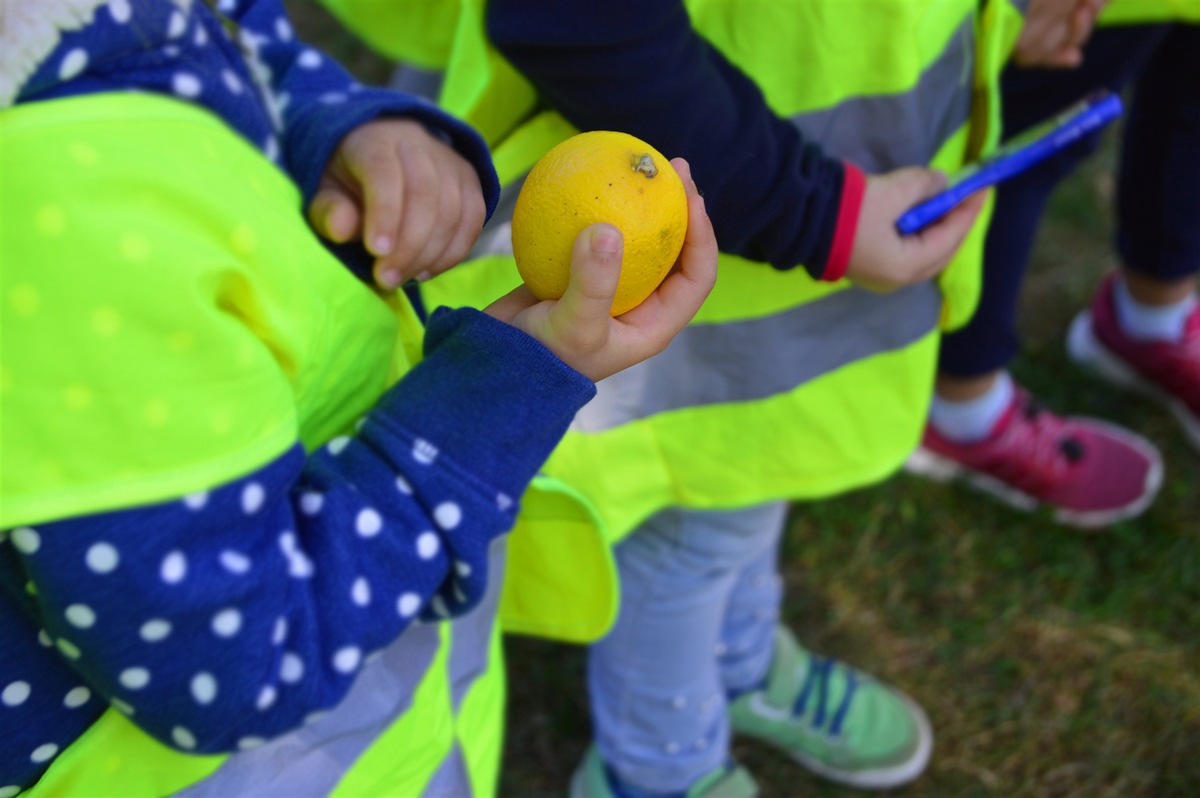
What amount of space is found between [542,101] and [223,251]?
0.31 m

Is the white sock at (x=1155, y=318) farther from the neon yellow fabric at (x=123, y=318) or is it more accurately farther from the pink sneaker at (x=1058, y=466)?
the neon yellow fabric at (x=123, y=318)

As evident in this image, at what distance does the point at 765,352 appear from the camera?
809 millimetres

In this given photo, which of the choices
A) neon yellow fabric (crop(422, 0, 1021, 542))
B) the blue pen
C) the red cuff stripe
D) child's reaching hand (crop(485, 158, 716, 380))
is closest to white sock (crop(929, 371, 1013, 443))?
neon yellow fabric (crop(422, 0, 1021, 542))

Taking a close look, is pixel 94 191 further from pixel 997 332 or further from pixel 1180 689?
pixel 1180 689

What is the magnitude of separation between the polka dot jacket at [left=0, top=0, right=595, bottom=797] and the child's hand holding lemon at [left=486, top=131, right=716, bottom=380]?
3cm

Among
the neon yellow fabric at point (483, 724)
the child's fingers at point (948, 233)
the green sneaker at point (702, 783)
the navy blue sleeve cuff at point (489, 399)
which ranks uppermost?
the navy blue sleeve cuff at point (489, 399)

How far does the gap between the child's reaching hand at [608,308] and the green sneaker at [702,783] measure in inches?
32.1

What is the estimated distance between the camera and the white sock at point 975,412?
1479 mm

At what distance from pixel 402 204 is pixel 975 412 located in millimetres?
1100

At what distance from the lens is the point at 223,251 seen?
0.49 m

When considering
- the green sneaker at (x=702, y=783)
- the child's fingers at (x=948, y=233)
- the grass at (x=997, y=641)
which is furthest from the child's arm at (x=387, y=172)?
the grass at (x=997, y=641)

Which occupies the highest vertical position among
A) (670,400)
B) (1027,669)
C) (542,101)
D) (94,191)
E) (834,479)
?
(94,191)

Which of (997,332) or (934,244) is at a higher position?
(934,244)

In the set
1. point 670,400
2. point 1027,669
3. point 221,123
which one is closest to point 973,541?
point 1027,669
